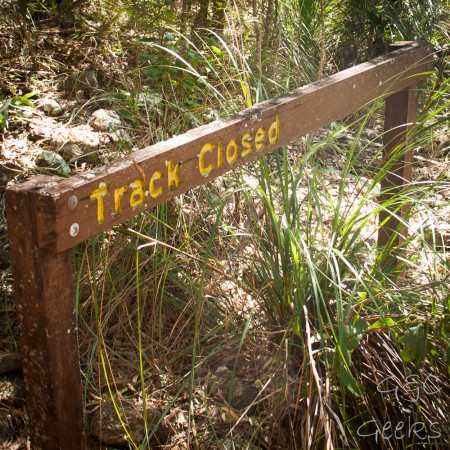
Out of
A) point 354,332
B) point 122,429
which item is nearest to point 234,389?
point 122,429

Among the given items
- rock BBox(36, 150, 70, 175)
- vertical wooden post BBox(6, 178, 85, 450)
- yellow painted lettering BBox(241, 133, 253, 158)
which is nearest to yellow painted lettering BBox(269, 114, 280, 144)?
yellow painted lettering BBox(241, 133, 253, 158)

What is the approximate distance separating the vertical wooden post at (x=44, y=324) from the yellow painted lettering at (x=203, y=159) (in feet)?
1.49

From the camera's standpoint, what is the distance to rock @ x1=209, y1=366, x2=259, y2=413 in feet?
8.16

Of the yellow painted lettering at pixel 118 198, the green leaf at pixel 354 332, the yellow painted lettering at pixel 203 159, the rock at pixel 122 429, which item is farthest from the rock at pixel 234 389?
the yellow painted lettering at pixel 118 198

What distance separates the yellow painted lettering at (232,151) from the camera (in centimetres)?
199

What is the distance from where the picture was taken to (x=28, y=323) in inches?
65.4

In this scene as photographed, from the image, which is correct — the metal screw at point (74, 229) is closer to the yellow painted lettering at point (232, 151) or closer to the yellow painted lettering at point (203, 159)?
the yellow painted lettering at point (203, 159)

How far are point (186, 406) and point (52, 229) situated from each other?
1199mm

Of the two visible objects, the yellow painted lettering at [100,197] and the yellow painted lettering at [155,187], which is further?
the yellow painted lettering at [155,187]

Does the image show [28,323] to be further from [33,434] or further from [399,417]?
[399,417]

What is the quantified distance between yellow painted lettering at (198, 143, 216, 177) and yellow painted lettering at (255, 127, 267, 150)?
215 mm

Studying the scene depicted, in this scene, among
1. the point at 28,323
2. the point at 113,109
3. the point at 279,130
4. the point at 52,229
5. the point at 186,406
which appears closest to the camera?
the point at 52,229

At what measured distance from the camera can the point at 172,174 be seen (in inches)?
71.6

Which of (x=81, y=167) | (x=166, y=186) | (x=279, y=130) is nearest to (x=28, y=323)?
(x=166, y=186)
